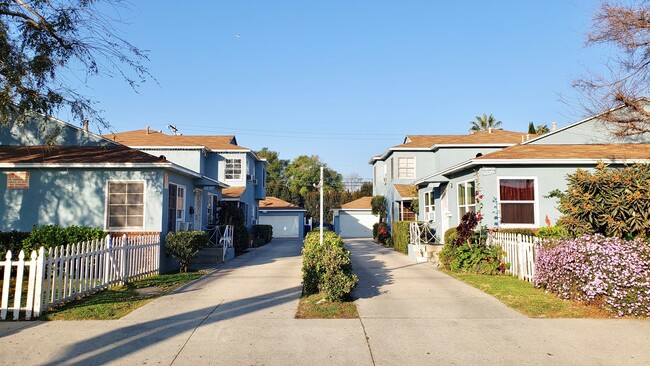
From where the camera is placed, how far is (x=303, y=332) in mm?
6254

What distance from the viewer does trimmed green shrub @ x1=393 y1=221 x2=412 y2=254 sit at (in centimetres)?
1900

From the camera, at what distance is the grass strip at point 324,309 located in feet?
23.5

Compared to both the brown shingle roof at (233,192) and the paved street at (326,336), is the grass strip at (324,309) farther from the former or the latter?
the brown shingle roof at (233,192)

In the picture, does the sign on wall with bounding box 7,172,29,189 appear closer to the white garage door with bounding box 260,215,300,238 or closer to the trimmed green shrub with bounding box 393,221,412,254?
the trimmed green shrub with bounding box 393,221,412,254

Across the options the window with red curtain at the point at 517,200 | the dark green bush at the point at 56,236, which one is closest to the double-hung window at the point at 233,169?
the dark green bush at the point at 56,236

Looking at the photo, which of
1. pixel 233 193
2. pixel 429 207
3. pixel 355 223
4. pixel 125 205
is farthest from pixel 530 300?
pixel 355 223

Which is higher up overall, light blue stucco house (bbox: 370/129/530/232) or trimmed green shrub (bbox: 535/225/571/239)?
light blue stucco house (bbox: 370/129/530/232)

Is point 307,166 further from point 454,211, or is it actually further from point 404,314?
point 404,314

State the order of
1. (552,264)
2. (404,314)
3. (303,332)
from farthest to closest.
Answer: (552,264)
(404,314)
(303,332)

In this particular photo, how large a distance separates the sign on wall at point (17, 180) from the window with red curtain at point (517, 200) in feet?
46.5

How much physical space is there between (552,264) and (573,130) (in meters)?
10.6

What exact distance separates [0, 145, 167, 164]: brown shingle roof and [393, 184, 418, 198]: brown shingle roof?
14956 millimetres

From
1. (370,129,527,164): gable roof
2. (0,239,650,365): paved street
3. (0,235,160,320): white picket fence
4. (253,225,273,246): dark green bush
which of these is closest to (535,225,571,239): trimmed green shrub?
(0,239,650,365): paved street

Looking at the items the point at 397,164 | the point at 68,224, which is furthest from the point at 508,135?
the point at 68,224
